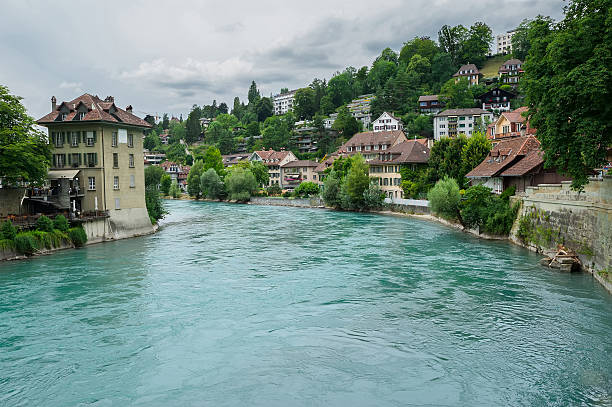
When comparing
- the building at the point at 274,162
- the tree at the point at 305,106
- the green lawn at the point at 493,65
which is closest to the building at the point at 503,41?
the green lawn at the point at 493,65

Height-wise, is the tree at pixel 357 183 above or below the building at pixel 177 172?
below

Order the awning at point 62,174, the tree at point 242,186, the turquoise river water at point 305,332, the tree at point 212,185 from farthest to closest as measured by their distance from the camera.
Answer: the tree at point 212,185 < the tree at point 242,186 < the awning at point 62,174 < the turquoise river water at point 305,332

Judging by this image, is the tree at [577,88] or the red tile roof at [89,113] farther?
the red tile roof at [89,113]

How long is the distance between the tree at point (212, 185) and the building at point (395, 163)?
33170 millimetres

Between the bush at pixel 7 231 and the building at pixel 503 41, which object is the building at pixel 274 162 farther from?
the building at pixel 503 41

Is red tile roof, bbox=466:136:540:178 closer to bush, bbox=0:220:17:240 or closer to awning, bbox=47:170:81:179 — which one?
awning, bbox=47:170:81:179

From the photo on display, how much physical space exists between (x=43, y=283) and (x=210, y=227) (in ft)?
76.8

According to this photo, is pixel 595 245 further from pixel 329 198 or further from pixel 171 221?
pixel 329 198

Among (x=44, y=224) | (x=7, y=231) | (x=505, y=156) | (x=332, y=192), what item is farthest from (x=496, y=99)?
(x=7, y=231)

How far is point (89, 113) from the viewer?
35.9m

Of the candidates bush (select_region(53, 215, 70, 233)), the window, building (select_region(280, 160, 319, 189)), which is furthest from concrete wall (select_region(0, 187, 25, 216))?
building (select_region(280, 160, 319, 189))

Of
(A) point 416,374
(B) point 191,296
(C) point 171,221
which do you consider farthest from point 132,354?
(C) point 171,221

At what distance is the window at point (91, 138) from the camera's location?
35875mm

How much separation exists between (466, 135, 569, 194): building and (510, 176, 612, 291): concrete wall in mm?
2774
